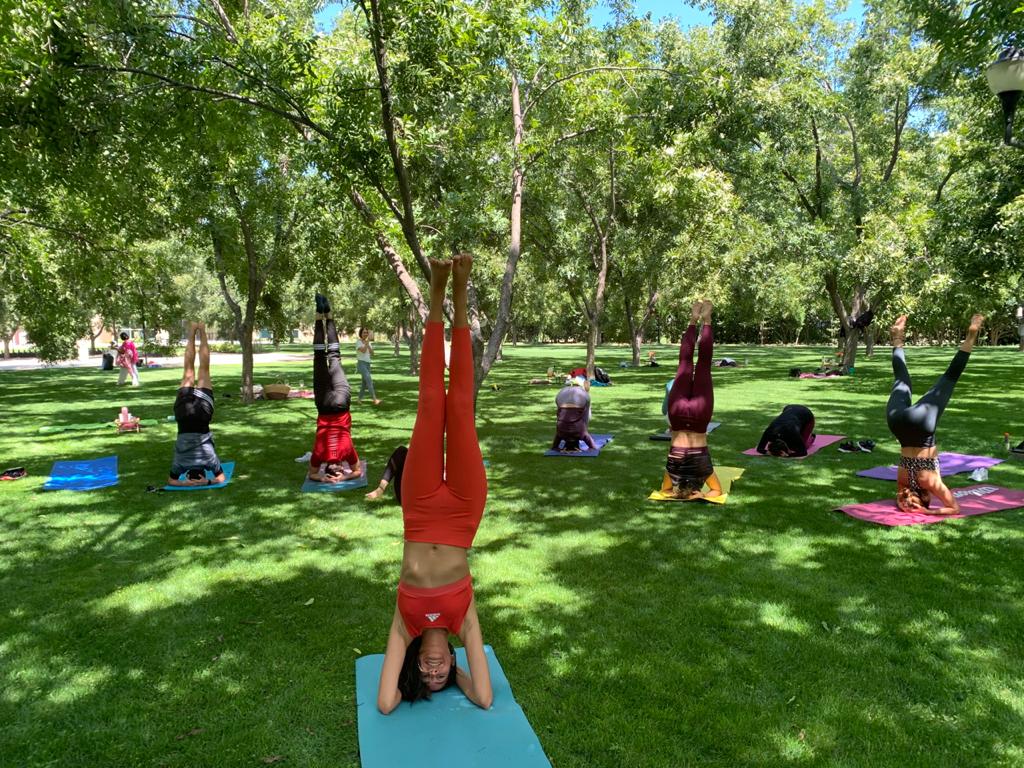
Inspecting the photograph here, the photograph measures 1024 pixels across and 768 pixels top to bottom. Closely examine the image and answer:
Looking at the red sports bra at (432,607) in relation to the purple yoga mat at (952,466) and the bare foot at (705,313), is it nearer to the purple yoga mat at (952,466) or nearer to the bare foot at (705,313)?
the bare foot at (705,313)

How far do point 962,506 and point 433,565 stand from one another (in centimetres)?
709

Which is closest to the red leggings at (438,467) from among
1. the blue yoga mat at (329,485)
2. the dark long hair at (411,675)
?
the dark long hair at (411,675)

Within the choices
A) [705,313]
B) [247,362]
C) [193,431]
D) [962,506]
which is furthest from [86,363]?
[962,506]

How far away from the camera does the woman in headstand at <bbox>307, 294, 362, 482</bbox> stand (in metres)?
9.57

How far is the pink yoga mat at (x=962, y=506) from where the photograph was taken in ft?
23.8

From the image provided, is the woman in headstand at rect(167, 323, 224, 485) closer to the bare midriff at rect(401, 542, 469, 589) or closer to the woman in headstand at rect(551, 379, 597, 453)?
the woman in headstand at rect(551, 379, 597, 453)

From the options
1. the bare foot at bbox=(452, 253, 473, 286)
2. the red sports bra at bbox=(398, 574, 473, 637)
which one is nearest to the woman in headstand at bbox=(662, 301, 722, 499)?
the bare foot at bbox=(452, 253, 473, 286)

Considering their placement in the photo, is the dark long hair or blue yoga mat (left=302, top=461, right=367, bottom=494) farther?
blue yoga mat (left=302, top=461, right=367, bottom=494)

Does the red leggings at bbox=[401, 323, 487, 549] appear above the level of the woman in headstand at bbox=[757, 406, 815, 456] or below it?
above

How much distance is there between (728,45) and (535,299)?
33.9 m

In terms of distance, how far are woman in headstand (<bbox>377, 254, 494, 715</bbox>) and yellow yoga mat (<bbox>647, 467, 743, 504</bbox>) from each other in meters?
4.84

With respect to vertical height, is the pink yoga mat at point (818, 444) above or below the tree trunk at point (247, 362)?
below

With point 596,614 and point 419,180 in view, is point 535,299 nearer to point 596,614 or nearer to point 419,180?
point 419,180

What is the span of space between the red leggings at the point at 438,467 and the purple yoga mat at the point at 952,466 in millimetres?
7649
